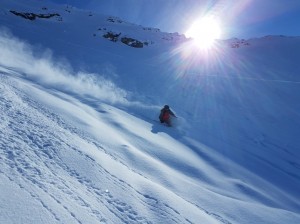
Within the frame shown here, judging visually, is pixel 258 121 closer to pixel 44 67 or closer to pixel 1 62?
pixel 44 67

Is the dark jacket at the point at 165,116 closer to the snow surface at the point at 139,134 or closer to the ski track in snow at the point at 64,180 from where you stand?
the snow surface at the point at 139,134

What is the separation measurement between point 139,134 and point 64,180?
4948 mm

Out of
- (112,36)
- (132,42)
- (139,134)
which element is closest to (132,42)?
(132,42)

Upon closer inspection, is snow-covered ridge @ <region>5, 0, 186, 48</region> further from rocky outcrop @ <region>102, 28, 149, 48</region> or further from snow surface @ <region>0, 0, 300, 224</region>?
snow surface @ <region>0, 0, 300, 224</region>

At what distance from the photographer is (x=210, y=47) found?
110 feet

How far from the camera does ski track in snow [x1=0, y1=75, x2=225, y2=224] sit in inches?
A: 181

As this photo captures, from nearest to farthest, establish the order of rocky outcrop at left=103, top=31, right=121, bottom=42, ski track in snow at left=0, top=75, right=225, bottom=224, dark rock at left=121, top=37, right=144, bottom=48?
ski track in snow at left=0, top=75, right=225, bottom=224, dark rock at left=121, top=37, right=144, bottom=48, rocky outcrop at left=103, top=31, right=121, bottom=42

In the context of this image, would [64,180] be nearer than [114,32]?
Yes

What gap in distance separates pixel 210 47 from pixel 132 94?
18.7 metres

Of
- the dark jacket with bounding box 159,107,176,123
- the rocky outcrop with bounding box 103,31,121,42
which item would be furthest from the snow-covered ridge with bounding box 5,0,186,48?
the dark jacket with bounding box 159,107,176,123

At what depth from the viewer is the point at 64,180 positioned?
523 centimetres

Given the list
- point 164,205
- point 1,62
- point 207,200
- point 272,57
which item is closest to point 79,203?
point 164,205

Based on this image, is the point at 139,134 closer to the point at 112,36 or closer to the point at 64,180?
the point at 64,180

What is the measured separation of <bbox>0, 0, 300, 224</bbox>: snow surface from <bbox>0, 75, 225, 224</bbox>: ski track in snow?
21 millimetres
